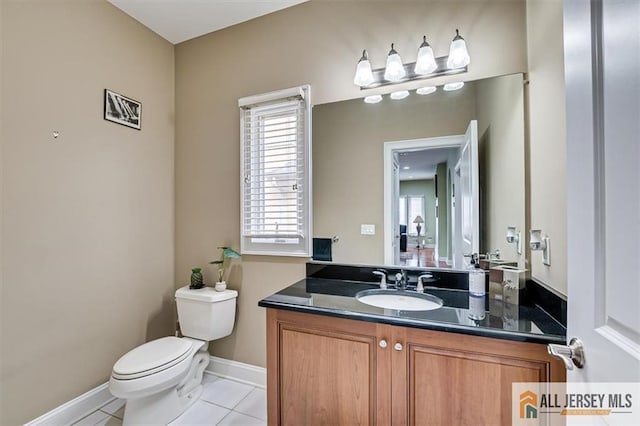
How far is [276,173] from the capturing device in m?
2.03

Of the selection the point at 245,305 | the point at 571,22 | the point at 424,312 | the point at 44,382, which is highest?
the point at 571,22

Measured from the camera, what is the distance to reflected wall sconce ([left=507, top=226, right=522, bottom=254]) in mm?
1408

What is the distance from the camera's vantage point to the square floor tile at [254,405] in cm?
179

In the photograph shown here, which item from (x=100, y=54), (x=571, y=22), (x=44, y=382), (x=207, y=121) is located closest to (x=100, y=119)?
(x=100, y=54)

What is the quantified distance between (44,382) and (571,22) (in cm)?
275

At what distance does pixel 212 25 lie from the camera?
2148 millimetres

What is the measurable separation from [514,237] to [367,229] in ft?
2.51

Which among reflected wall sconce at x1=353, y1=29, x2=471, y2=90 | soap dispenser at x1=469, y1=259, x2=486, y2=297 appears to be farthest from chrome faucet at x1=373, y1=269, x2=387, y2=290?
reflected wall sconce at x1=353, y1=29, x2=471, y2=90

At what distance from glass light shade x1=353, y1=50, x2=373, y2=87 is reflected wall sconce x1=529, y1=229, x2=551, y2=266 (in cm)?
117

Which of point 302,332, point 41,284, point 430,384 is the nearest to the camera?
point 430,384

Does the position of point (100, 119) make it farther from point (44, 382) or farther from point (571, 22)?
point (571, 22)

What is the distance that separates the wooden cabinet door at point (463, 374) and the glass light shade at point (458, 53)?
1.34 meters
